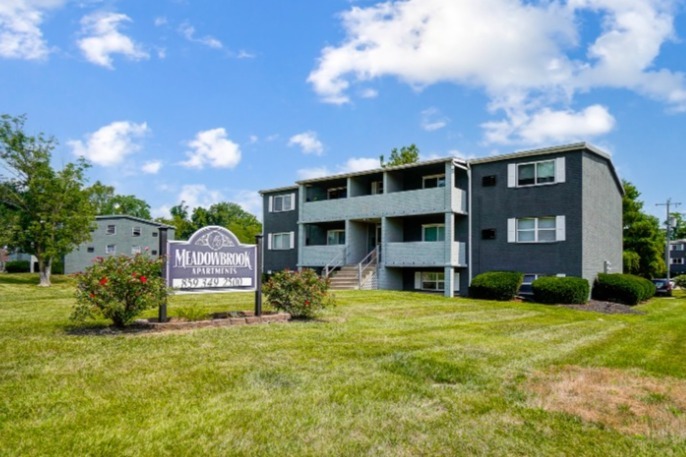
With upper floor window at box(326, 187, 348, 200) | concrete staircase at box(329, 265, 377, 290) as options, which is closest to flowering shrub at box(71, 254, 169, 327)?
concrete staircase at box(329, 265, 377, 290)

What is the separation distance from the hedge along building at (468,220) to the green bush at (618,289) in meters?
0.56

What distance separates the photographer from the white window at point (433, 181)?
25.8 metres

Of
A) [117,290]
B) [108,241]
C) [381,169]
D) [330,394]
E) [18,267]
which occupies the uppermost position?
[381,169]

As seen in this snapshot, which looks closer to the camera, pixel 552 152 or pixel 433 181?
pixel 552 152

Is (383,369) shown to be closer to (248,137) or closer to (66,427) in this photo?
(66,427)

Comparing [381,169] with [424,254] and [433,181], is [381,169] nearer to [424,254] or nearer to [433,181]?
[433,181]

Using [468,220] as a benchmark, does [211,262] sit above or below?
below

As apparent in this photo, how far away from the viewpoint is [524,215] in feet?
74.0

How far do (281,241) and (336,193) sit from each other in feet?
16.1

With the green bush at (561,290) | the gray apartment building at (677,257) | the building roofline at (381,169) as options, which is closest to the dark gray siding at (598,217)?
the green bush at (561,290)

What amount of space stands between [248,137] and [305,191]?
22.1ft

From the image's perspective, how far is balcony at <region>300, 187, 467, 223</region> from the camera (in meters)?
23.6

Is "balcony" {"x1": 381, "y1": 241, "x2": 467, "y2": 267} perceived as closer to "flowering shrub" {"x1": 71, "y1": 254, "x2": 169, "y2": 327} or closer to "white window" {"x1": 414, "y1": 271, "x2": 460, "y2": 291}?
"white window" {"x1": 414, "y1": 271, "x2": 460, "y2": 291}

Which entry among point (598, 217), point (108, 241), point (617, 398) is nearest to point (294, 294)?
point (617, 398)
